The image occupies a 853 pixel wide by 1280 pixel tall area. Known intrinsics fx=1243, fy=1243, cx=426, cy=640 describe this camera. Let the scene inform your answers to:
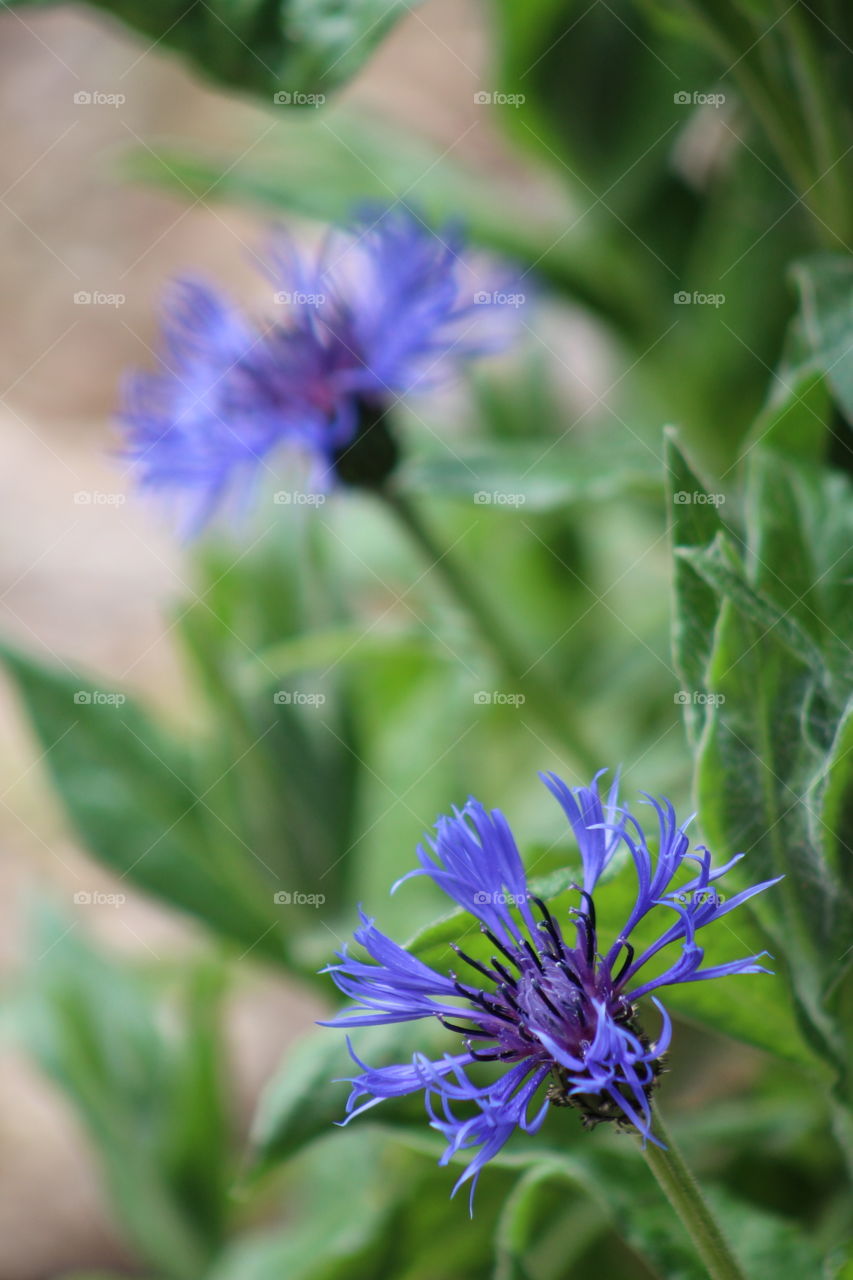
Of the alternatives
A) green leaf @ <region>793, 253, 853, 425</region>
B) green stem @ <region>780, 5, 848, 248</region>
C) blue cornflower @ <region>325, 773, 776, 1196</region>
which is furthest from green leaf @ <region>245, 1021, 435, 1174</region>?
green stem @ <region>780, 5, 848, 248</region>

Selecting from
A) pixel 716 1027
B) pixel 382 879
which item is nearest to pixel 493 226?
pixel 382 879

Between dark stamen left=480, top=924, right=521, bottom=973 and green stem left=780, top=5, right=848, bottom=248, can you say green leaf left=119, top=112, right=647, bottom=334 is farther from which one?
dark stamen left=480, top=924, right=521, bottom=973

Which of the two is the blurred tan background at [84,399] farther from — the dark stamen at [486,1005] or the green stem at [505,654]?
the dark stamen at [486,1005]

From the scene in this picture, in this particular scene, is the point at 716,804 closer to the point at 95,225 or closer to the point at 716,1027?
the point at 716,1027

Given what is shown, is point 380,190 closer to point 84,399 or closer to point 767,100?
point 767,100

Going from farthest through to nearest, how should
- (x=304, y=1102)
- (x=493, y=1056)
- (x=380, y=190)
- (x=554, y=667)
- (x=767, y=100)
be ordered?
1. (x=554, y=667)
2. (x=380, y=190)
3. (x=767, y=100)
4. (x=304, y=1102)
5. (x=493, y=1056)

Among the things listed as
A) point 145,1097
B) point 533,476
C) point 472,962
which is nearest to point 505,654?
point 533,476
